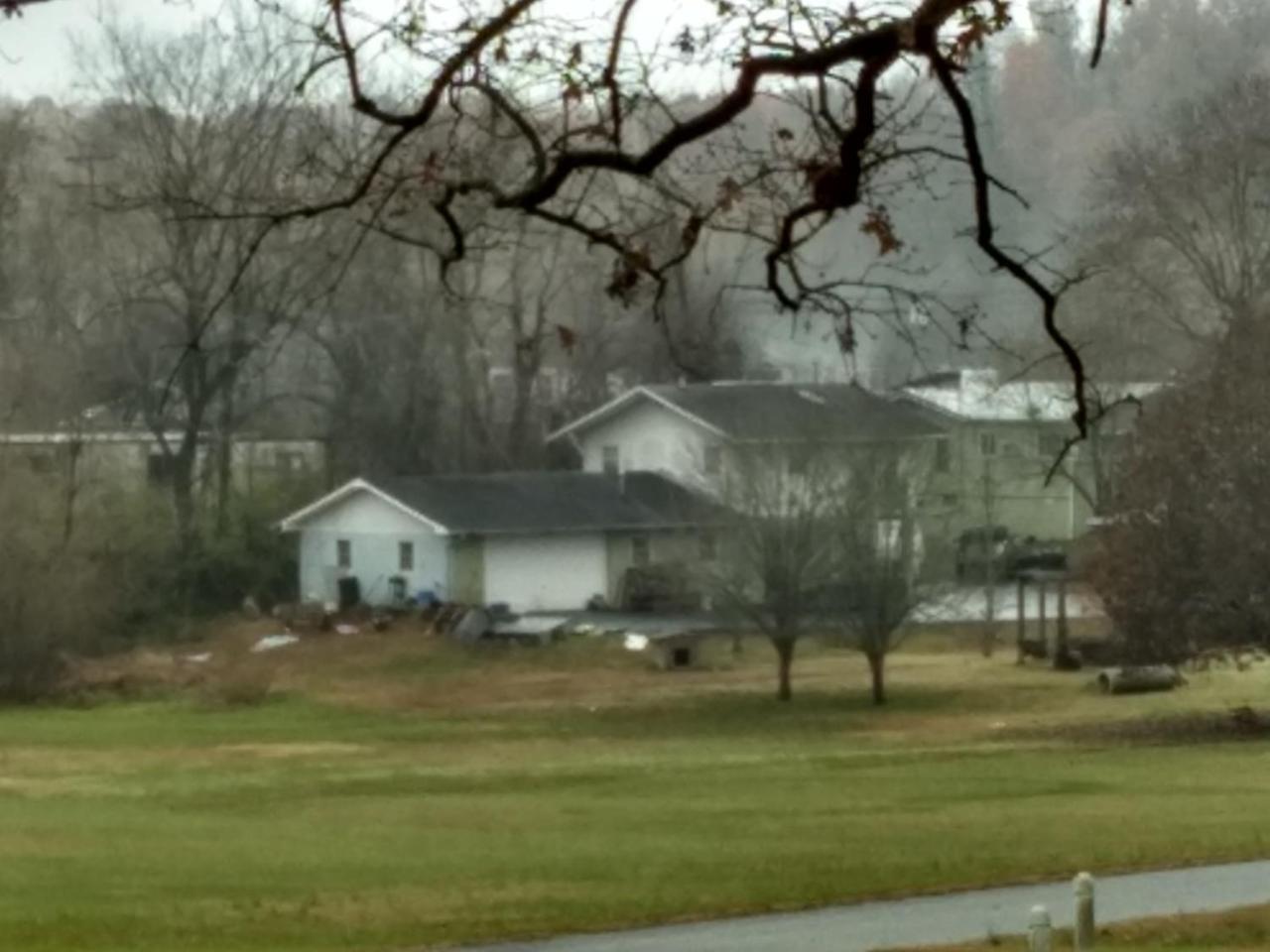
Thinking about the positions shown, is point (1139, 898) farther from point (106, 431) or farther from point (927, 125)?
Result: point (106, 431)

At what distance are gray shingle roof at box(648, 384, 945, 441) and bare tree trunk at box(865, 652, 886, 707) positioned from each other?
20.3 ft

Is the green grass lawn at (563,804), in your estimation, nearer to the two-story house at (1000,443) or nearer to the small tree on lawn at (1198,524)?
the small tree on lawn at (1198,524)

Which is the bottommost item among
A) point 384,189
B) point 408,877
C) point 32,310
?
point 408,877

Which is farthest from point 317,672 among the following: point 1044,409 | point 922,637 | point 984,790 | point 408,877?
point 408,877

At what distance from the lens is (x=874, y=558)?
206 feet

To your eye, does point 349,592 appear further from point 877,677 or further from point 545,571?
point 877,677

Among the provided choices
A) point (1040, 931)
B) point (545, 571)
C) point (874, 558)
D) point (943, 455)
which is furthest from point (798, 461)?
point (1040, 931)

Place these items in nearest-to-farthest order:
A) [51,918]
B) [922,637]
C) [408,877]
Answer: [51,918] → [408,877] → [922,637]

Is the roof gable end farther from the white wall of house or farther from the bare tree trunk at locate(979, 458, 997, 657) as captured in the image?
the bare tree trunk at locate(979, 458, 997, 657)

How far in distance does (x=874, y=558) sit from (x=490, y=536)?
15.9m

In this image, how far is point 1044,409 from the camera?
78.2 metres

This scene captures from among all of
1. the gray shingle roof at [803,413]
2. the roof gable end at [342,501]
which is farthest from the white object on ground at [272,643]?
the gray shingle roof at [803,413]

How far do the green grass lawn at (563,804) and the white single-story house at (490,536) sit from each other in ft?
27.2

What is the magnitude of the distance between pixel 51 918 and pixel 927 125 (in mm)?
13378
